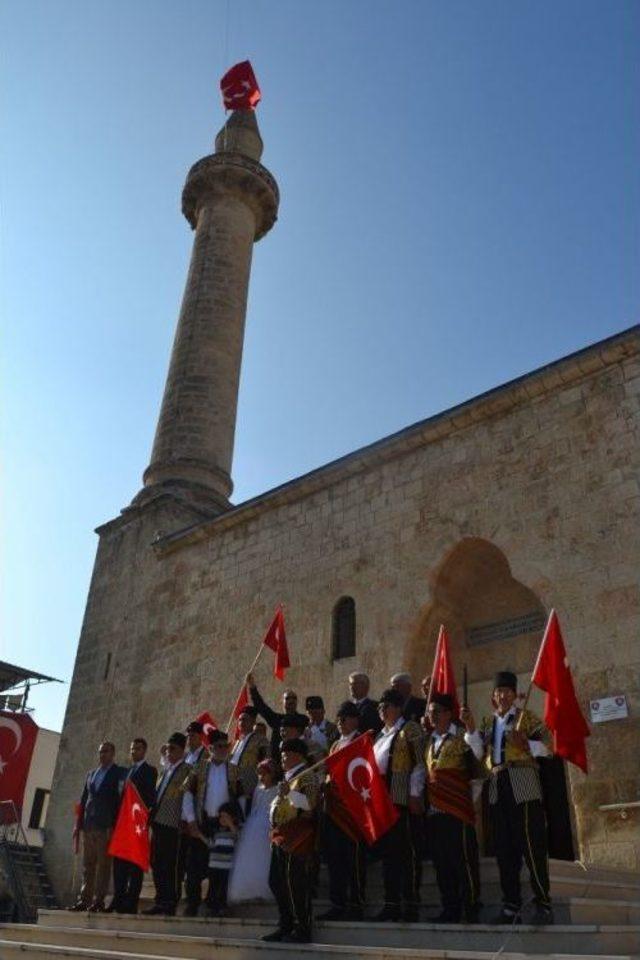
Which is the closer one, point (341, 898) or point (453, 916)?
point (453, 916)

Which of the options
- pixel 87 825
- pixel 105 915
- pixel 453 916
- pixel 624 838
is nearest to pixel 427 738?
pixel 453 916

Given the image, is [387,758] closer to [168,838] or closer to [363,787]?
[363,787]

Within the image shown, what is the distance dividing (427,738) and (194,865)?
247 centimetres

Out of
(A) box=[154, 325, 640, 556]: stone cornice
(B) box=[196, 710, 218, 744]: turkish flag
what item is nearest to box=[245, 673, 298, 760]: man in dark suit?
(B) box=[196, 710, 218, 744]: turkish flag

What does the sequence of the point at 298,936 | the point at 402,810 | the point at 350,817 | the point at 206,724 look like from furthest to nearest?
1. the point at 206,724
2. the point at 350,817
3. the point at 402,810
4. the point at 298,936

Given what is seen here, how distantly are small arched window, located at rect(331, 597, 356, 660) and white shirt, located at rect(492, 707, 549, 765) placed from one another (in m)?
4.76

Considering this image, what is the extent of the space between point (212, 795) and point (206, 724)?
8.72 feet

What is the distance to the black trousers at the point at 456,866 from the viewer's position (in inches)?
199

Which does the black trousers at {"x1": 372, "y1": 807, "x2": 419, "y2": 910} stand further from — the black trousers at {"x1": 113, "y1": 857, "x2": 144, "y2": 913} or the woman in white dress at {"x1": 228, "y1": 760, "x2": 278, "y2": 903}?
the black trousers at {"x1": 113, "y1": 857, "x2": 144, "y2": 913}

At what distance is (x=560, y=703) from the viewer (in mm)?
6129

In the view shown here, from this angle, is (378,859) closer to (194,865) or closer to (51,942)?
(194,865)

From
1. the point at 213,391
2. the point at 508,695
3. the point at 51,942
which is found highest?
the point at 213,391

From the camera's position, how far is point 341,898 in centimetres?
559

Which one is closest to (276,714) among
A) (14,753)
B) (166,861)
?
(166,861)
